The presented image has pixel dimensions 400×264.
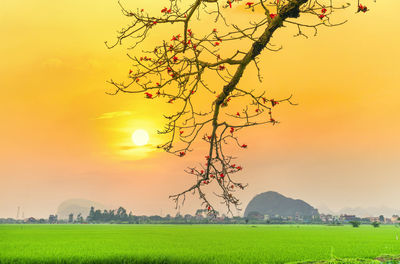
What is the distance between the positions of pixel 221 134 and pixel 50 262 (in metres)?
12.7

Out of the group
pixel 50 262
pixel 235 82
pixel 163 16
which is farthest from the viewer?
pixel 50 262

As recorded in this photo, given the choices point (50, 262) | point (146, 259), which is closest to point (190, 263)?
point (146, 259)

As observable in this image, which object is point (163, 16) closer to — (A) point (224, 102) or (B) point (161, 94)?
(B) point (161, 94)

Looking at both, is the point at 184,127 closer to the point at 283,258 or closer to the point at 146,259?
the point at 146,259

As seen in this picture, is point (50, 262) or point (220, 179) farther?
point (50, 262)

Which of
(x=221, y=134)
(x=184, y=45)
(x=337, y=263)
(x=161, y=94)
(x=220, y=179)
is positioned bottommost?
(x=337, y=263)

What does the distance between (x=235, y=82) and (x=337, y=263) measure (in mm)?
3301

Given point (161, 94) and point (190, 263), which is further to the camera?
point (190, 263)

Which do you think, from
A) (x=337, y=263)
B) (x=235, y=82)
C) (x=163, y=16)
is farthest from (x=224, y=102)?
(x=337, y=263)

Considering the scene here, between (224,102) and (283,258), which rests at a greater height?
(224,102)

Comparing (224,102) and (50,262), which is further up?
(224,102)

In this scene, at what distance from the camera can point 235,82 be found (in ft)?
21.7

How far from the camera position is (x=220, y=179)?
262 inches

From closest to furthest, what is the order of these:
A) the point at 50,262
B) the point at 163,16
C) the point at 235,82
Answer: the point at 163,16 → the point at 235,82 → the point at 50,262
